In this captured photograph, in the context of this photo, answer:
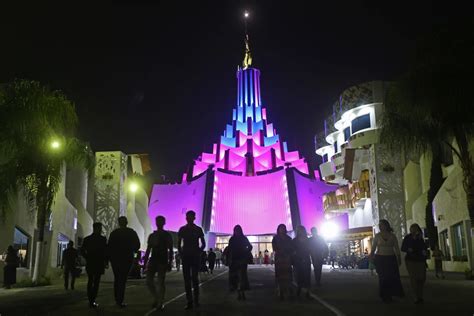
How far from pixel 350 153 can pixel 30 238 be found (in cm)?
2853

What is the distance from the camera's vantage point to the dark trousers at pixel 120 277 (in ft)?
28.0

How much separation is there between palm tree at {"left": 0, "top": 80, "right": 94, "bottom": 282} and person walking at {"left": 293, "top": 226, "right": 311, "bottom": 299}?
8264mm

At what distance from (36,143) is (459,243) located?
60.2ft

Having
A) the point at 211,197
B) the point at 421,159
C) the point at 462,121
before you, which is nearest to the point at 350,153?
the point at 421,159

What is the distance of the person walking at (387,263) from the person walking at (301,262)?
63.0 inches

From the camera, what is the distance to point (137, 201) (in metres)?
42.8

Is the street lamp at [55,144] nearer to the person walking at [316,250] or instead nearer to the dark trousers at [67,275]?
the dark trousers at [67,275]

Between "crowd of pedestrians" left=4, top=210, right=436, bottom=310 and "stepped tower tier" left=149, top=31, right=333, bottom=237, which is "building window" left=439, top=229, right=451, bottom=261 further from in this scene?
"stepped tower tier" left=149, top=31, right=333, bottom=237

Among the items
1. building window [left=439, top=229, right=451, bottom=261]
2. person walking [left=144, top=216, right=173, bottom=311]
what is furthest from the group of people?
building window [left=439, top=229, right=451, bottom=261]

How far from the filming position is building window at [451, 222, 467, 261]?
2241 centimetres

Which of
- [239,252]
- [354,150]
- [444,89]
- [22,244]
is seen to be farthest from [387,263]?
[354,150]

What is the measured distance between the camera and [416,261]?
922 cm

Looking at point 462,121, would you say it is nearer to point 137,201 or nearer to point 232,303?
point 232,303

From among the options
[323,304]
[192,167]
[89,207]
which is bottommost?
[323,304]
